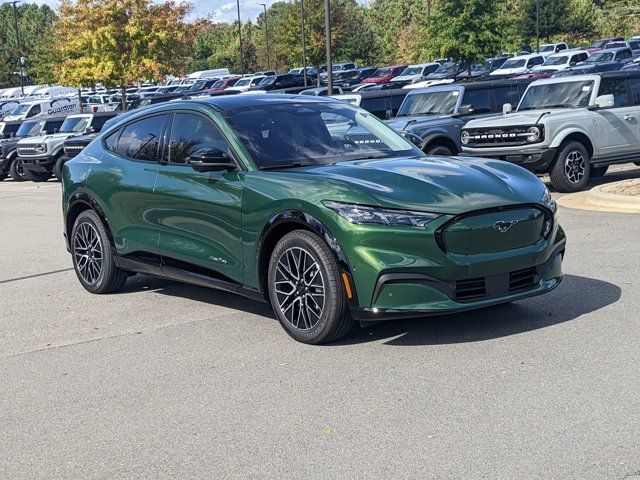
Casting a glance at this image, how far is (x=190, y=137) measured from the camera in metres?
8.09

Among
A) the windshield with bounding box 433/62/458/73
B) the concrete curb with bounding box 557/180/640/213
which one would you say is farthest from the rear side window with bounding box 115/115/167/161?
the windshield with bounding box 433/62/458/73

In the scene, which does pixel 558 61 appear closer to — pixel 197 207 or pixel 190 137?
pixel 190 137

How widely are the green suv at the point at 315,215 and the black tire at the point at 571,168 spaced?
25.1ft

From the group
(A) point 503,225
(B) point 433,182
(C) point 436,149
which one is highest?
(B) point 433,182

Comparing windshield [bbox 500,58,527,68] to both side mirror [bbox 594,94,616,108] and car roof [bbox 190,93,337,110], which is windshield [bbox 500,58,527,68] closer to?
side mirror [bbox 594,94,616,108]

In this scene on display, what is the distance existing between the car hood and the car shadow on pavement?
892 millimetres

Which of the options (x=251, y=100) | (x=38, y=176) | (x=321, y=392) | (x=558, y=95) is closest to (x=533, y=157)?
(x=558, y=95)

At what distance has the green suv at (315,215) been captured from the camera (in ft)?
21.2

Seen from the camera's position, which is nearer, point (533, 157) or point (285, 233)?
point (285, 233)

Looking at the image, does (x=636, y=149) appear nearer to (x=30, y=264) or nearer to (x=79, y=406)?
(x=30, y=264)

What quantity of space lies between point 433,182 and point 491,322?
1168 millimetres

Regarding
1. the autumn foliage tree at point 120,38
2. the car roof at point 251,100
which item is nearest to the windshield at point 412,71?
the autumn foliage tree at point 120,38

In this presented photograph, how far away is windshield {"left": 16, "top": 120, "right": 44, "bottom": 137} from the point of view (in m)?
28.8

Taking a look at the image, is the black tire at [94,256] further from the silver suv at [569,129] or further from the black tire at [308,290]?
the silver suv at [569,129]
